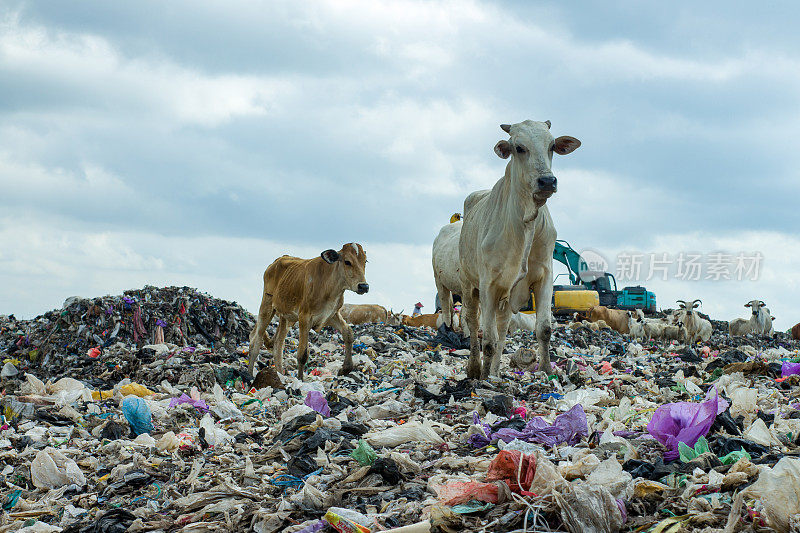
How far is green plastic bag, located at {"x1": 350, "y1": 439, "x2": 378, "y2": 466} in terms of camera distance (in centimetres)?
441

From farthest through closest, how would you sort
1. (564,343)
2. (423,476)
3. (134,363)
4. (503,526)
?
1. (564,343)
2. (134,363)
3. (423,476)
4. (503,526)

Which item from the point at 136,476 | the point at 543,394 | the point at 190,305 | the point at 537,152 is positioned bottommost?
the point at 136,476

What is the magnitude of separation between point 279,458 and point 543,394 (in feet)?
9.82

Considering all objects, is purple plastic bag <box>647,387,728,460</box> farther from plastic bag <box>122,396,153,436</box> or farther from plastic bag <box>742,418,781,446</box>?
plastic bag <box>122,396,153,436</box>

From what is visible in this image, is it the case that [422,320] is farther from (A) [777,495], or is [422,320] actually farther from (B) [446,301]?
(A) [777,495]

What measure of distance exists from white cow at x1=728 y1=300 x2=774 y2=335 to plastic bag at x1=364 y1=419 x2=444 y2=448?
22.4 m

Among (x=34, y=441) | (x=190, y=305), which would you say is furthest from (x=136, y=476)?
(x=190, y=305)

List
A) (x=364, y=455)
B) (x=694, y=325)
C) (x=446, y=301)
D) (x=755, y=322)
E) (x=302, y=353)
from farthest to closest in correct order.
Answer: (x=755, y=322)
(x=694, y=325)
(x=446, y=301)
(x=302, y=353)
(x=364, y=455)

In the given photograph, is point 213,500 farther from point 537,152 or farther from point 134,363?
point 134,363

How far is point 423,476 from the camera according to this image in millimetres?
4184

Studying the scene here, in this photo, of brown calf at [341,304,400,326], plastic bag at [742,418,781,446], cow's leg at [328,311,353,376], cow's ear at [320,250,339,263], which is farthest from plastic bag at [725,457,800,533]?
brown calf at [341,304,400,326]

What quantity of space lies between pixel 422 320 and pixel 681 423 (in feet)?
58.9

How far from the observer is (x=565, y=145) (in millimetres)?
7477

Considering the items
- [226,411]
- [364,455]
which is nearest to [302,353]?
[226,411]
